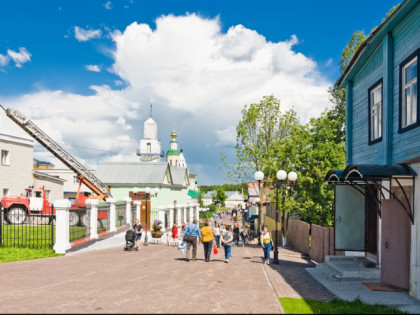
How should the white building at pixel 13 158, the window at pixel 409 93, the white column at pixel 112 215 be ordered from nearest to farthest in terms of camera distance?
1. the window at pixel 409 93
2. the white column at pixel 112 215
3. the white building at pixel 13 158

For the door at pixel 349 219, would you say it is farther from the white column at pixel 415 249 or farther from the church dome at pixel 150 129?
the church dome at pixel 150 129

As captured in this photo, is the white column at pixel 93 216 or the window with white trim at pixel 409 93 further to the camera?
the white column at pixel 93 216

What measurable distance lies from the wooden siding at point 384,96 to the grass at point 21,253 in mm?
12264

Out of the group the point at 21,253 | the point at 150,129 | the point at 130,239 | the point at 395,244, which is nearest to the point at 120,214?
the point at 130,239

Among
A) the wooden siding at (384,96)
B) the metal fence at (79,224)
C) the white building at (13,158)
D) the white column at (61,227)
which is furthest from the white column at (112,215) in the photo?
the wooden siding at (384,96)

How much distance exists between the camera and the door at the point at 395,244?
33.4ft

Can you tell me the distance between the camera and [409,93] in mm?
11219

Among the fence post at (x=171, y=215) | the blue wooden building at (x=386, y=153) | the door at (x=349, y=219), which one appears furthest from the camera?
the fence post at (x=171, y=215)

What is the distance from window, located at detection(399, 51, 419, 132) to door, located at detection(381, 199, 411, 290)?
2.12 metres

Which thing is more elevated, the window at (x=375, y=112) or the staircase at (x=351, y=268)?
the window at (x=375, y=112)

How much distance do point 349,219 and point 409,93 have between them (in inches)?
187

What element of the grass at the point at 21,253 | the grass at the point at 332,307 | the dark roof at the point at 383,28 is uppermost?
the dark roof at the point at 383,28

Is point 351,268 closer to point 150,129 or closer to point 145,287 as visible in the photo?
point 145,287

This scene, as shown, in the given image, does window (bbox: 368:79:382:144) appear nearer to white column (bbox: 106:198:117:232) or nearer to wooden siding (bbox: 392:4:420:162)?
wooden siding (bbox: 392:4:420:162)
